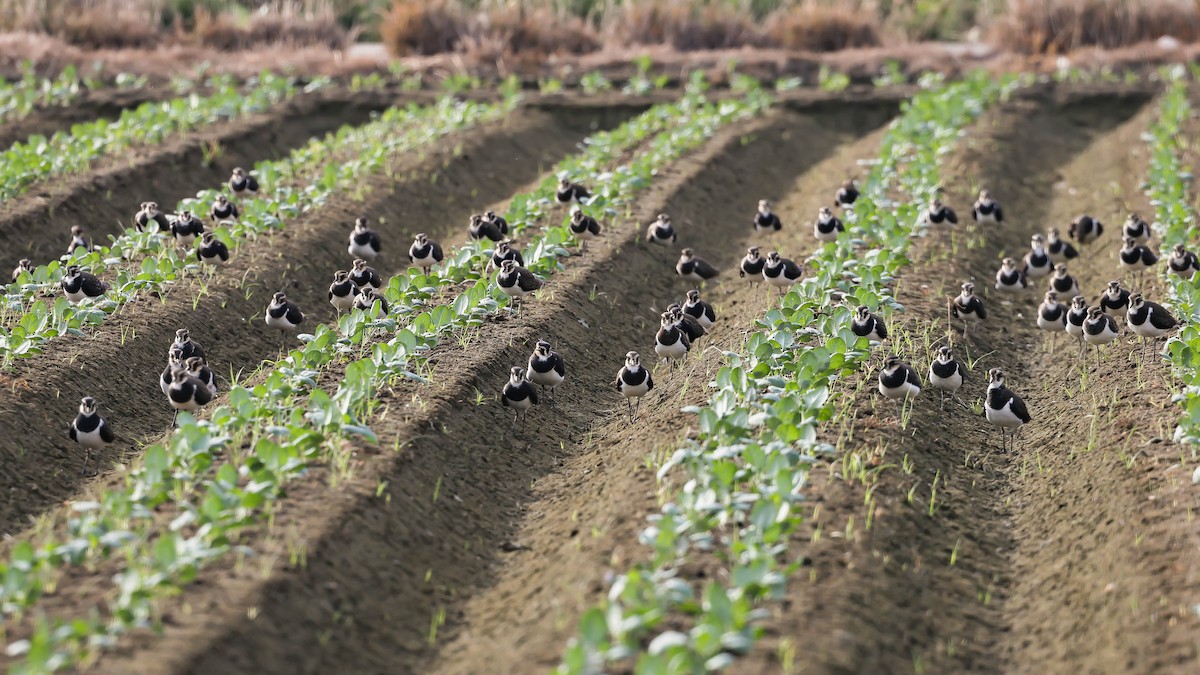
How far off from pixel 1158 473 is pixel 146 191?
12.3m

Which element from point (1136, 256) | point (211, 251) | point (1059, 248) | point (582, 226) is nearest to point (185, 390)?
point (211, 251)

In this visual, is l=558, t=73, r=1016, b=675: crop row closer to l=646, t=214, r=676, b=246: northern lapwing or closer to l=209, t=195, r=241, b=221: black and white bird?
l=646, t=214, r=676, b=246: northern lapwing

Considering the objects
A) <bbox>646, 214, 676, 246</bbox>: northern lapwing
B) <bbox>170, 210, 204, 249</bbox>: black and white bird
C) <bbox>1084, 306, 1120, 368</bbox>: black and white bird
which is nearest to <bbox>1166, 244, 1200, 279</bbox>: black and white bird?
<bbox>1084, 306, 1120, 368</bbox>: black and white bird

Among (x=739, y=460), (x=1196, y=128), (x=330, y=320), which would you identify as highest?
(x=739, y=460)

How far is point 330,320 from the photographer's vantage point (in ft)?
41.9

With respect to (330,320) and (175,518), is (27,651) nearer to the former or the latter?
(175,518)

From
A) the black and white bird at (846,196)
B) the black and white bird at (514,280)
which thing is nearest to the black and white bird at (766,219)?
the black and white bird at (846,196)

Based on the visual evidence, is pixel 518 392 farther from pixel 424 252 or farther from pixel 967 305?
pixel 967 305

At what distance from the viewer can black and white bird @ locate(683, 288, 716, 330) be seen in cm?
1155

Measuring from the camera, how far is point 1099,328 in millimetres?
10719

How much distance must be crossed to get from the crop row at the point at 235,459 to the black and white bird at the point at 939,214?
4.24m

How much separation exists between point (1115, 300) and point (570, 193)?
19.5 feet

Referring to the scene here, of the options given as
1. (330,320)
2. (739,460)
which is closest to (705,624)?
(739,460)

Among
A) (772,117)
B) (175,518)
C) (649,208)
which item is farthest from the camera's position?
(772,117)
